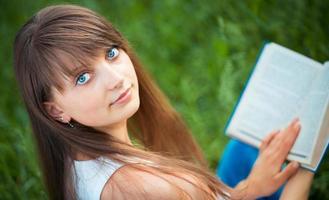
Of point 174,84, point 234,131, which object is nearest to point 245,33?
point 174,84

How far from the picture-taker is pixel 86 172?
129 cm

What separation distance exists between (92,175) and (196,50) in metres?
1.71

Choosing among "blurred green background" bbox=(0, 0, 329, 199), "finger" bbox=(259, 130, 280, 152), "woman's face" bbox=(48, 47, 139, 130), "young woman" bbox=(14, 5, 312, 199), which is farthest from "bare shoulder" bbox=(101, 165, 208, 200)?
"blurred green background" bbox=(0, 0, 329, 199)

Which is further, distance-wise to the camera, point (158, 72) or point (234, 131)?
point (158, 72)

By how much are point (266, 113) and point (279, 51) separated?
19cm

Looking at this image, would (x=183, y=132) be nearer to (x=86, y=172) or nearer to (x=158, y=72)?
(x=86, y=172)

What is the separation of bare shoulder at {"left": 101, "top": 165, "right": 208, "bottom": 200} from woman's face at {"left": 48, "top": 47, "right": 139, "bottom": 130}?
0.45 ft

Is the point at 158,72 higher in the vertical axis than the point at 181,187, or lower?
higher

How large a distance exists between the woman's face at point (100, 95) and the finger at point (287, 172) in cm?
47

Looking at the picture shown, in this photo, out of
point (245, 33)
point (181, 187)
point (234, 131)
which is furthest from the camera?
point (245, 33)

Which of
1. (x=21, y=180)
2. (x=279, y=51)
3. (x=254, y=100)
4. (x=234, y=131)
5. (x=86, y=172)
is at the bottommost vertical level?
(x=21, y=180)

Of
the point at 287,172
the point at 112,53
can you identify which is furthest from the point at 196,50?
the point at 112,53

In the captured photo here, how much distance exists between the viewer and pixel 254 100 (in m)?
1.58

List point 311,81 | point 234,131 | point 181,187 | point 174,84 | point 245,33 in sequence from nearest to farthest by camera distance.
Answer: point 181,187 < point 311,81 < point 234,131 < point 245,33 < point 174,84
